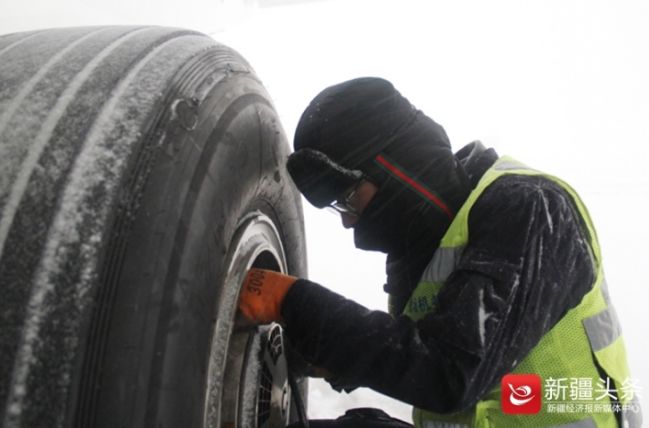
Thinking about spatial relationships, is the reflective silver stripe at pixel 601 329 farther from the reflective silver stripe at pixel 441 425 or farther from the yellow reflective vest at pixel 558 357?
the reflective silver stripe at pixel 441 425

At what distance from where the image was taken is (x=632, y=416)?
130 cm

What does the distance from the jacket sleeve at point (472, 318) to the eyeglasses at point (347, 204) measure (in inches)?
9.6

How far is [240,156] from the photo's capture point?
0.95 metres

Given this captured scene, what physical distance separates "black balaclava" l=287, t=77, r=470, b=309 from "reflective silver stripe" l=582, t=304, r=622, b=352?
0.38 meters

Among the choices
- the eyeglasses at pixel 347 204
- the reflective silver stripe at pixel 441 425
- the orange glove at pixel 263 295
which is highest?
the eyeglasses at pixel 347 204

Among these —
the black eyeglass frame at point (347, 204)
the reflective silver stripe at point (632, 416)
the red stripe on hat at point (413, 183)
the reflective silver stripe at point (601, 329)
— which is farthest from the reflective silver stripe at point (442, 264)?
the reflective silver stripe at point (632, 416)

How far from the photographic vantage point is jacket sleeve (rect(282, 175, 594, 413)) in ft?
3.13

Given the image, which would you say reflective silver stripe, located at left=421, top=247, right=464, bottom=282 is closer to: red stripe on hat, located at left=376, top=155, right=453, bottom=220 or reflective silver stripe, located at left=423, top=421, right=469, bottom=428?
red stripe on hat, located at left=376, top=155, right=453, bottom=220

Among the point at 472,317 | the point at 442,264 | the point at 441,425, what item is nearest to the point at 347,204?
the point at 442,264

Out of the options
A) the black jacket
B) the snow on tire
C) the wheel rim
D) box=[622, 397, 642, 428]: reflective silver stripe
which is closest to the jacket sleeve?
the black jacket

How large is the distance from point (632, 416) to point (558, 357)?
398mm

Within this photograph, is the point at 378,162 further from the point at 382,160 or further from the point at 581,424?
the point at 581,424

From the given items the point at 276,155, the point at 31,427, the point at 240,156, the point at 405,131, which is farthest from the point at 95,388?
the point at 405,131

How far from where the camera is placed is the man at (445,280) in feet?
3.18
